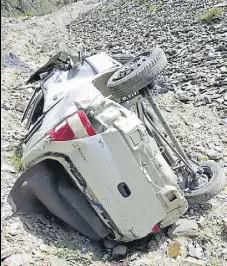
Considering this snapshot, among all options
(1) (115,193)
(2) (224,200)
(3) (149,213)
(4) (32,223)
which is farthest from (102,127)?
(2) (224,200)

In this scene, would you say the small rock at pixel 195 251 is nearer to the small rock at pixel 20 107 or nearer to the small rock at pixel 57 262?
the small rock at pixel 57 262

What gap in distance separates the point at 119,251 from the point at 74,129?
1323 millimetres

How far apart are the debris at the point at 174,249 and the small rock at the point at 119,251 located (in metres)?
0.43

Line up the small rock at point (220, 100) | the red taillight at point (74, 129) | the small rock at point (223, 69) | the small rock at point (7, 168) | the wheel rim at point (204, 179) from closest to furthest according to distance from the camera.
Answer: the red taillight at point (74, 129) → the wheel rim at point (204, 179) → the small rock at point (7, 168) → the small rock at point (220, 100) → the small rock at point (223, 69)

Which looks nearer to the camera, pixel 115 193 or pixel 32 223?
pixel 115 193

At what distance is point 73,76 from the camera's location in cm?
518

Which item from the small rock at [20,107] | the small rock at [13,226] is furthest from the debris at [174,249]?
the small rock at [20,107]

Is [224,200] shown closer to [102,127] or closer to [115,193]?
[115,193]

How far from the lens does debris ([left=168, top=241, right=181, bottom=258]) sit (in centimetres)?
420

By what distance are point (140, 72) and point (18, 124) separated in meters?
3.41

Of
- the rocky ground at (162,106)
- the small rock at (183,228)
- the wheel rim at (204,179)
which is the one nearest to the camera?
the rocky ground at (162,106)

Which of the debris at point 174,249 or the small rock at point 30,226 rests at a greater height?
the small rock at point 30,226

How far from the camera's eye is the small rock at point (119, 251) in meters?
4.32

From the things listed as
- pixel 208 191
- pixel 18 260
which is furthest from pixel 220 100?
pixel 18 260
